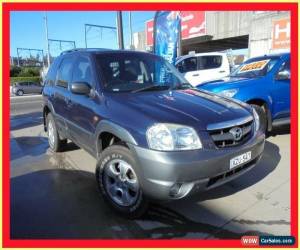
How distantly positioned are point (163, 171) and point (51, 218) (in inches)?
56.1

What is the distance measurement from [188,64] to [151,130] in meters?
10.1

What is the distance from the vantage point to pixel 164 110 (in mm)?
3301

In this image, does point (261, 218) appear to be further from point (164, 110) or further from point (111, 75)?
point (111, 75)

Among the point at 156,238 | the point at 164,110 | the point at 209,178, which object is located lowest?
the point at 156,238

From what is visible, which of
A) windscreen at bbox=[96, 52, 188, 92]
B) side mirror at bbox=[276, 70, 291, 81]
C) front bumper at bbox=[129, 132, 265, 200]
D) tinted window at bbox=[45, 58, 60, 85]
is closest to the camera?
front bumper at bbox=[129, 132, 265, 200]

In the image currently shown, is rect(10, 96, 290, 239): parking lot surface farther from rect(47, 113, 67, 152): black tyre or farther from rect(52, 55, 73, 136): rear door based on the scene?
rect(47, 113, 67, 152): black tyre

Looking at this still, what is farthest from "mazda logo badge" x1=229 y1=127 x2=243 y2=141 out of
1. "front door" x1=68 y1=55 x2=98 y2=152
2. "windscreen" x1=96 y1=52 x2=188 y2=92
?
"front door" x1=68 y1=55 x2=98 y2=152

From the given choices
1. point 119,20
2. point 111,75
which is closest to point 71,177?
point 111,75

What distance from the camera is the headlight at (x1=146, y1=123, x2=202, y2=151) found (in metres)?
2.98

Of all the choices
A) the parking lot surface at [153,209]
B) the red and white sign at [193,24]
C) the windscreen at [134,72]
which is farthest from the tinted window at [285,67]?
the red and white sign at [193,24]

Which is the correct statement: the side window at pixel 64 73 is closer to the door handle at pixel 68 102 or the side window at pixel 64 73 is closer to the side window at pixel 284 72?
the door handle at pixel 68 102

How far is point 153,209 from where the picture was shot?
3.58 meters

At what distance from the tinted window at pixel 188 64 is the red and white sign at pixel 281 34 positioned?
27.5 feet

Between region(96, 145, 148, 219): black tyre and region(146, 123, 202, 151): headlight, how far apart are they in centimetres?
34
